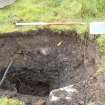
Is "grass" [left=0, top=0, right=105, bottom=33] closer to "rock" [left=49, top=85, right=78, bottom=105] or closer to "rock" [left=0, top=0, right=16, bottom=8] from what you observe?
"rock" [left=0, top=0, right=16, bottom=8]

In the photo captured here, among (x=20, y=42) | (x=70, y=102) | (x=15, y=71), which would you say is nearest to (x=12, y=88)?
(x=15, y=71)

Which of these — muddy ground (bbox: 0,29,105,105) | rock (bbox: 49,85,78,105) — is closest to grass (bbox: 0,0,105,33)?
muddy ground (bbox: 0,29,105,105)

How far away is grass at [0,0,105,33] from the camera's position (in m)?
6.32

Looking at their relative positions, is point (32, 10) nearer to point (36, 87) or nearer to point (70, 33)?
point (70, 33)

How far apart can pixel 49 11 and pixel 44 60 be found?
0.87m

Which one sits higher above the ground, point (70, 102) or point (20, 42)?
point (20, 42)

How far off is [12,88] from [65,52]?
1063 millimetres

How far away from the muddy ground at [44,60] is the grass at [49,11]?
0.67 feet

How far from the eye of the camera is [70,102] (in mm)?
4762

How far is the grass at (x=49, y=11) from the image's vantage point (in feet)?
20.7

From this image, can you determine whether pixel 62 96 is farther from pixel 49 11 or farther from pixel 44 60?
pixel 49 11

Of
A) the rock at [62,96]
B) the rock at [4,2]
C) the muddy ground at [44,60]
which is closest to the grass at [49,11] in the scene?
the rock at [4,2]

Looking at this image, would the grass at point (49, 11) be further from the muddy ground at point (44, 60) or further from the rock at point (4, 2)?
the muddy ground at point (44, 60)

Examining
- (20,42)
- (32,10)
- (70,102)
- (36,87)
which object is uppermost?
(32,10)
